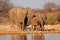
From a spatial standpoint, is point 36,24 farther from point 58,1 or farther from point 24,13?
point 58,1

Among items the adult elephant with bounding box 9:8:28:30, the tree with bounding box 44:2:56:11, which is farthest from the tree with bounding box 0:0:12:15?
the adult elephant with bounding box 9:8:28:30

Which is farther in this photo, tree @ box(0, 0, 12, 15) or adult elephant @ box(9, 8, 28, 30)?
tree @ box(0, 0, 12, 15)

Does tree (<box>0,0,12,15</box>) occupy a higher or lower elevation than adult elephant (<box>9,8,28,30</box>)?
higher

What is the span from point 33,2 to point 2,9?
140 centimetres

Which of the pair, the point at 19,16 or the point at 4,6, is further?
the point at 4,6

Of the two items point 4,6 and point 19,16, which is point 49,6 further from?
point 19,16

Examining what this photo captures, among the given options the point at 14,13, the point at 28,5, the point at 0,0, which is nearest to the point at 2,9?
the point at 0,0

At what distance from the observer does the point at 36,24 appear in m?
5.13

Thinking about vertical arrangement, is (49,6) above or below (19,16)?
above

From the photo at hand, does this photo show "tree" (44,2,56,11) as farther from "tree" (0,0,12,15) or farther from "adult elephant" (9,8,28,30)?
"adult elephant" (9,8,28,30)

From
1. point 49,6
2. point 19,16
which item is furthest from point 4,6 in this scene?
point 19,16

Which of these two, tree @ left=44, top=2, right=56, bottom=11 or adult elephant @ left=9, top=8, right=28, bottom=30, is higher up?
Result: tree @ left=44, top=2, right=56, bottom=11

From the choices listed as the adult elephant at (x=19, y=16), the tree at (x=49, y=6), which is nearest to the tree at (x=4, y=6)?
the tree at (x=49, y=6)

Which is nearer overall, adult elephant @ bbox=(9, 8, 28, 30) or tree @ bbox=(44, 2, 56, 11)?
adult elephant @ bbox=(9, 8, 28, 30)
